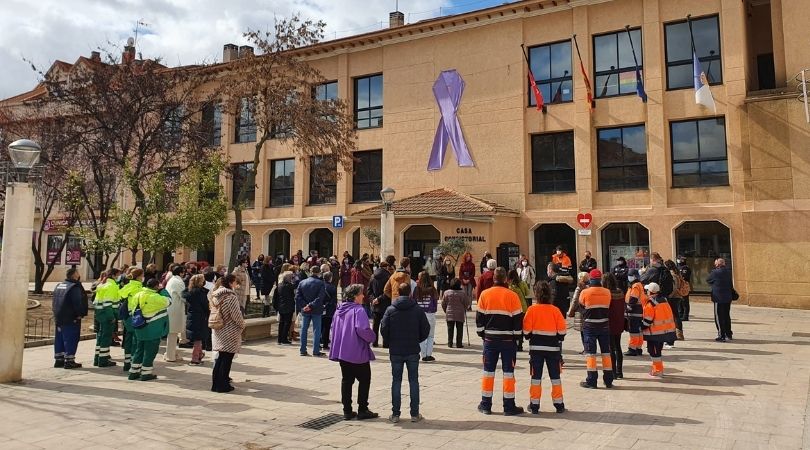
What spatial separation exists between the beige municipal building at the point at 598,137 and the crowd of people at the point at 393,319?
22.6ft

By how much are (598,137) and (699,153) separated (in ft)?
12.0

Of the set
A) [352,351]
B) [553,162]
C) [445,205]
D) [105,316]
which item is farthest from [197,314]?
[553,162]

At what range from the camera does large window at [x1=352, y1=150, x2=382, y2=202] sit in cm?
2644

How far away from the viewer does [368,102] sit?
88.9 ft

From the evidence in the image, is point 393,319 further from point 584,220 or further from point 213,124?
point 213,124

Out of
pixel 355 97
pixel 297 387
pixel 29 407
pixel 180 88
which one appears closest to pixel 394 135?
pixel 355 97

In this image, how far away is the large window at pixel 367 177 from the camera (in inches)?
1041

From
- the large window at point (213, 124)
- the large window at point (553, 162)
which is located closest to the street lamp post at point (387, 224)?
the large window at point (553, 162)

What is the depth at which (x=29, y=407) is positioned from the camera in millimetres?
6848

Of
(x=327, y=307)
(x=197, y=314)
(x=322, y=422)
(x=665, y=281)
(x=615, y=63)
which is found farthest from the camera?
(x=615, y=63)

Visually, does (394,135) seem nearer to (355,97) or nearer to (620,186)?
(355,97)

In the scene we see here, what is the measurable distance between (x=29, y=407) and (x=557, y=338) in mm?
6742

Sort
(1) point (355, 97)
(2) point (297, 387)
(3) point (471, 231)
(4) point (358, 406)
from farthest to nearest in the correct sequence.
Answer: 1. (1) point (355, 97)
2. (3) point (471, 231)
3. (2) point (297, 387)
4. (4) point (358, 406)

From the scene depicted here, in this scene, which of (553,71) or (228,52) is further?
(228,52)
